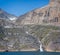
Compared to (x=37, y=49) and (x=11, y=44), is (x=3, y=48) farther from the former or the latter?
(x=37, y=49)

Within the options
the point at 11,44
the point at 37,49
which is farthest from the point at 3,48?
the point at 37,49

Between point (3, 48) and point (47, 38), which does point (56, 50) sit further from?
point (3, 48)

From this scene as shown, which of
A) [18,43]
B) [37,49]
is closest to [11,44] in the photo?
[18,43]

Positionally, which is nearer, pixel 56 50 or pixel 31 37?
pixel 56 50

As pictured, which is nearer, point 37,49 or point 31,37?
point 37,49

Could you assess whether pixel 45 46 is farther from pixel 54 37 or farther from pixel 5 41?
pixel 5 41

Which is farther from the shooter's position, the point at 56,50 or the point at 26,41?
the point at 26,41

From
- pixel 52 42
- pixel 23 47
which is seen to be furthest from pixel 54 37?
pixel 23 47
